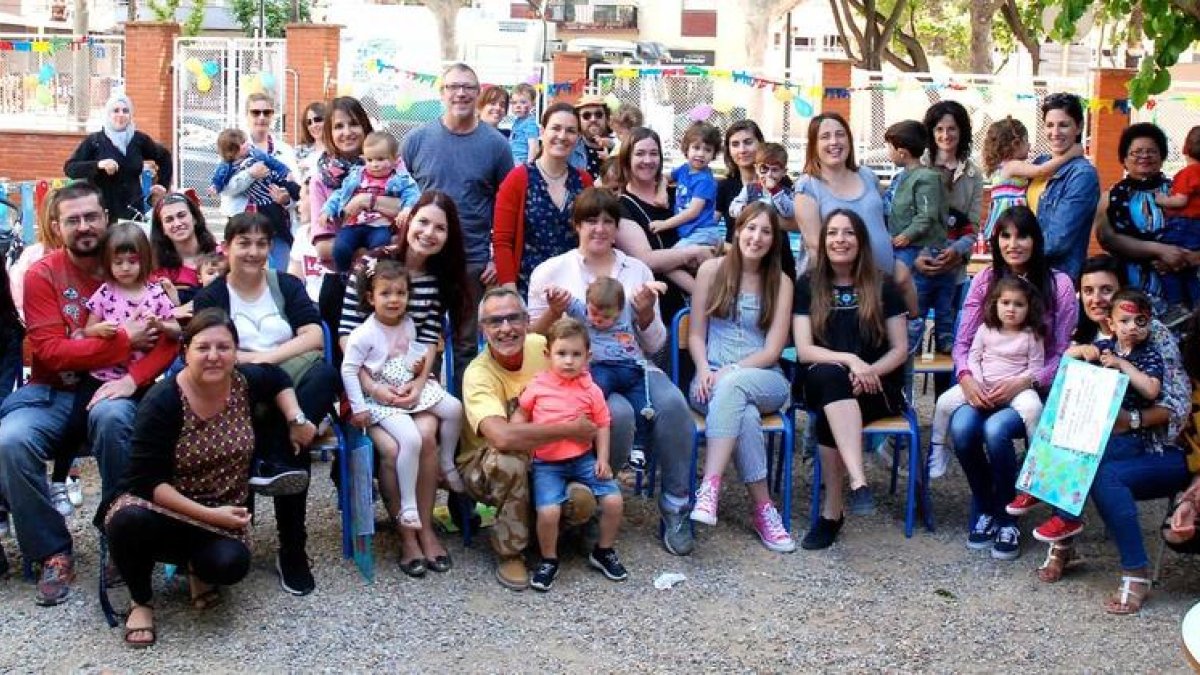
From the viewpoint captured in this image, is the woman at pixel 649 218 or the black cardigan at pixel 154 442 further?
the woman at pixel 649 218

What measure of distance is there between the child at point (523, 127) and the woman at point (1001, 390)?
3514 mm

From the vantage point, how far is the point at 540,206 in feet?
22.2

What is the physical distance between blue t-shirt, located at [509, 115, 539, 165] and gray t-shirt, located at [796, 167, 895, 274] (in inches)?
131

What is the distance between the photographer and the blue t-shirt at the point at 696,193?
7.66 m

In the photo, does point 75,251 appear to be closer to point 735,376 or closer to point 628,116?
point 735,376

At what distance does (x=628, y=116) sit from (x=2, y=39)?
12.0 meters

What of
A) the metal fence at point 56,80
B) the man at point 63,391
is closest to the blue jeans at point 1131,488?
the man at point 63,391

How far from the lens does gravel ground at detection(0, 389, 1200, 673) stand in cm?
513

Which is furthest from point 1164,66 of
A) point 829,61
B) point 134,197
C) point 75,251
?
point 829,61

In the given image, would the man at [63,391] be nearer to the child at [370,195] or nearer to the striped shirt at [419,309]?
the striped shirt at [419,309]

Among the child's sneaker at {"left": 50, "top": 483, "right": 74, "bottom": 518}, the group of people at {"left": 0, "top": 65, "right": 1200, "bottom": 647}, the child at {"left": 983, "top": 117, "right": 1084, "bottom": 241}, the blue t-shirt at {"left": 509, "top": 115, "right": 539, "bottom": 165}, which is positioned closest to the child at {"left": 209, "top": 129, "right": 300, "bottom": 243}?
the group of people at {"left": 0, "top": 65, "right": 1200, "bottom": 647}

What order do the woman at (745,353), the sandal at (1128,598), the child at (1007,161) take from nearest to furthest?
the sandal at (1128,598), the woman at (745,353), the child at (1007,161)

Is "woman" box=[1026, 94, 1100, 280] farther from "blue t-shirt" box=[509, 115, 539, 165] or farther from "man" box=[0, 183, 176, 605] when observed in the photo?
"man" box=[0, 183, 176, 605]

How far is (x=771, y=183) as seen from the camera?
8086mm
